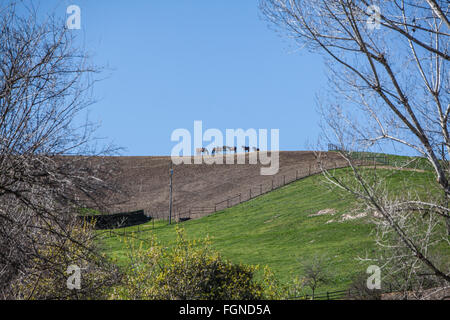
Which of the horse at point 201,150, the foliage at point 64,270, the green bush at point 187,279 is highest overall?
the horse at point 201,150

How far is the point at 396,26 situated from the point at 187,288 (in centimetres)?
1193

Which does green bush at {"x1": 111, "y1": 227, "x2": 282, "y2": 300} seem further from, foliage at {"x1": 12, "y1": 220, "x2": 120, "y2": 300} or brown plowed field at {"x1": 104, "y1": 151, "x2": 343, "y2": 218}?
brown plowed field at {"x1": 104, "y1": 151, "x2": 343, "y2": 218}

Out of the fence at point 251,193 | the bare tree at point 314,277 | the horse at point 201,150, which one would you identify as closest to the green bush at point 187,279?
the bare tree at point 314,277

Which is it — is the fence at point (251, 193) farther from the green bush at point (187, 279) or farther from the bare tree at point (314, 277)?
the green bush at point (187, 279)

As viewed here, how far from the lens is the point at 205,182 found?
270 ft

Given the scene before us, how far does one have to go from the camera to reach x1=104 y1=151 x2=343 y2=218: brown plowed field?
233 ft

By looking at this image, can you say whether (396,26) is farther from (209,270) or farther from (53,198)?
(209,270)

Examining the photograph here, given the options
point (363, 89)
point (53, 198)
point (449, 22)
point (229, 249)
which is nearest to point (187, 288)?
point (363, 89)

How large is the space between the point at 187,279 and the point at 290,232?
31.8 m

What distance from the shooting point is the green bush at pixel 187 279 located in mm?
18030

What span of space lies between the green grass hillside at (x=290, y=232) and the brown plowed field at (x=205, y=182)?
476cm

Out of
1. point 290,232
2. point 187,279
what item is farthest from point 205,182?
point 187,279
